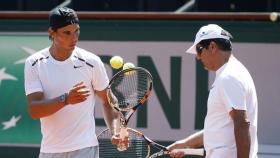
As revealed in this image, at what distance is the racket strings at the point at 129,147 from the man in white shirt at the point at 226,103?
124cm

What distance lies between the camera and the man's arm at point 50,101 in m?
4.44

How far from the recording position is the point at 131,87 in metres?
5.57

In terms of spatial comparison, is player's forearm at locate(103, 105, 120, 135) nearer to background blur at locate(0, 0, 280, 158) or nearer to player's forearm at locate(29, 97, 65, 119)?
player's forearm at locate(29, 97, 65, 119)

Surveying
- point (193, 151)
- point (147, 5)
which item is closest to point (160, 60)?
point (147, 5)

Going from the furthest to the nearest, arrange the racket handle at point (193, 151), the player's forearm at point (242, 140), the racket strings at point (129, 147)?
1. the racket strings at point (129, 147)
2. the racket handle at point (193, 151)
3. the player's forearm at point (242, 140)

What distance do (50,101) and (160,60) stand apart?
2.63 meters

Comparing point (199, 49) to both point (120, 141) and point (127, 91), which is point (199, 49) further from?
point (127, 91)

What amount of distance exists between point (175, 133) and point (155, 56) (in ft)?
2.42

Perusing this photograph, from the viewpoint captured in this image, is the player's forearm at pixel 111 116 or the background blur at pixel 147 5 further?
the background blur at pixel 147 5

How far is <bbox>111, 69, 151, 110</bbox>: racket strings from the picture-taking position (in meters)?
5.31

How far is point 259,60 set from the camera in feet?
22.7

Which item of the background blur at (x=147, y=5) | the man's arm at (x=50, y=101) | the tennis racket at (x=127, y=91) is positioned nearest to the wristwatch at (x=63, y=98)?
the man's arm at (x=50, y=101)

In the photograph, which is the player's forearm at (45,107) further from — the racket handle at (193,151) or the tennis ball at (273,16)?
the tennis ball at (273,16)

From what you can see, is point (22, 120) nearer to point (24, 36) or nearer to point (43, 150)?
point (24, 36)
